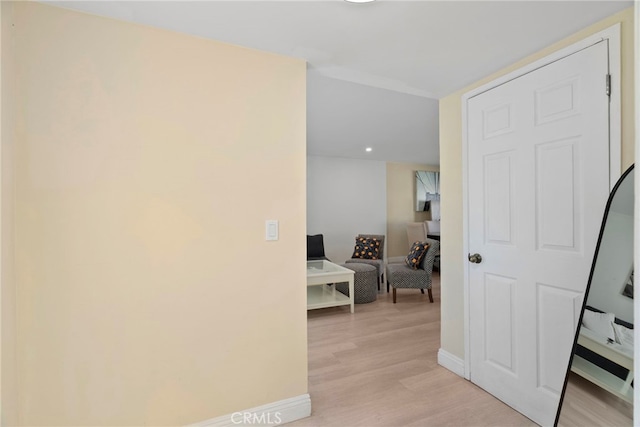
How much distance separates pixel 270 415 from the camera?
1.75 meters

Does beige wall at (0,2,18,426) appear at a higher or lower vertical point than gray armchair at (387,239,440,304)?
higher

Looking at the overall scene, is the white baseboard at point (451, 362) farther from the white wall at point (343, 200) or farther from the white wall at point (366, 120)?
the white wall at point (343, 200)

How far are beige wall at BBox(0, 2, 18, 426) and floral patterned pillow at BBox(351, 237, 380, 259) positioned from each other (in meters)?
4.43

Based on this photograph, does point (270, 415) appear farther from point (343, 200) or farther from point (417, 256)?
point (343, 200)

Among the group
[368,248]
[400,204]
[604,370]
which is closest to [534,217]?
[604,370]

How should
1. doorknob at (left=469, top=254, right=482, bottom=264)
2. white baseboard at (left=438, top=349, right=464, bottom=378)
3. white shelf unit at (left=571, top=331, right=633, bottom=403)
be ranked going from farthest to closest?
white baseboard at (left=438, top=349, right=464, bottom=378), doorknob at (left=469, top=254, right=482, bottom=264), white shelf unit at (left=571, top=331, right=633, bottom=403)

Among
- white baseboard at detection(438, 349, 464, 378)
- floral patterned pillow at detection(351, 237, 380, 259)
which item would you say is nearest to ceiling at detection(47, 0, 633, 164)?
white baseboard at detection(438, 349, 464, 378)

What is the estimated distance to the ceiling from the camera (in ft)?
4.62

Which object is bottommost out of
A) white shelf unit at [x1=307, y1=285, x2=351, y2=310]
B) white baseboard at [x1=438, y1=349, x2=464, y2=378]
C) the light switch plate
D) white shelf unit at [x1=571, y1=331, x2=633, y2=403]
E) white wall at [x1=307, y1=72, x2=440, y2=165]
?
white baseboard at [x1=438, y1=349, x2=464, y2=378]

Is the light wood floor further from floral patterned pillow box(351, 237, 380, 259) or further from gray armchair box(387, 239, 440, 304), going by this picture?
floral patterned pillow box(351, 237, 380, 259)

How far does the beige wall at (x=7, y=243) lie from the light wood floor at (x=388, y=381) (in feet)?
4.40

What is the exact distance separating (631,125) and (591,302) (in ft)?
2.80

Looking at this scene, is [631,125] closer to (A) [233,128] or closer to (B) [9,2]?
(A) [233,128]

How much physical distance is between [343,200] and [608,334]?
16.4 ft
